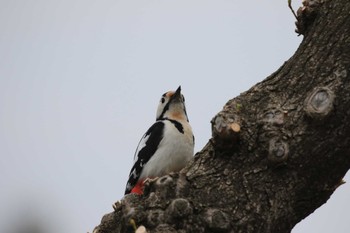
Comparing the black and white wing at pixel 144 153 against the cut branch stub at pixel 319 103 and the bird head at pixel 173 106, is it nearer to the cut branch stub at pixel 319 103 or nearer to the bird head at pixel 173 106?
the bird head at pixel 173 106

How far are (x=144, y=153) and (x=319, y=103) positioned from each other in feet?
8.79

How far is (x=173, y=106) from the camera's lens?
5.75 m

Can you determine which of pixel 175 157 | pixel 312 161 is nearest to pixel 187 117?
pixel 175 157

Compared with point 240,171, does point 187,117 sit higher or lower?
higher

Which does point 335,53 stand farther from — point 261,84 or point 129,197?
point 129,197

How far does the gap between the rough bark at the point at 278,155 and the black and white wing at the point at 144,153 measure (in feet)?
6.63

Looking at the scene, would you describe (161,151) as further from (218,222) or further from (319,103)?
(319,103)

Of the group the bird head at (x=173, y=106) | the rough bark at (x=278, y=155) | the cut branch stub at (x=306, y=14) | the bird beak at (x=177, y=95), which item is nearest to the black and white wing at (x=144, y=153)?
the bird head at (x=173, y=106)

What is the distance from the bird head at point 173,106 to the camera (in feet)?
18.7

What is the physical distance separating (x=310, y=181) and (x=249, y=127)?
1.51 ft

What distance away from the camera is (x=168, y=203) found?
9.64ft

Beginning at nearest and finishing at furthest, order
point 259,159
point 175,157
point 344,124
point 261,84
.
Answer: point 344,124 < point 259,159 < point 261,84 < point 175,157

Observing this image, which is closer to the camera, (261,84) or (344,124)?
(344,124)

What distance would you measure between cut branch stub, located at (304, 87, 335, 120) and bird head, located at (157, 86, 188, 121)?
294 centimetres
